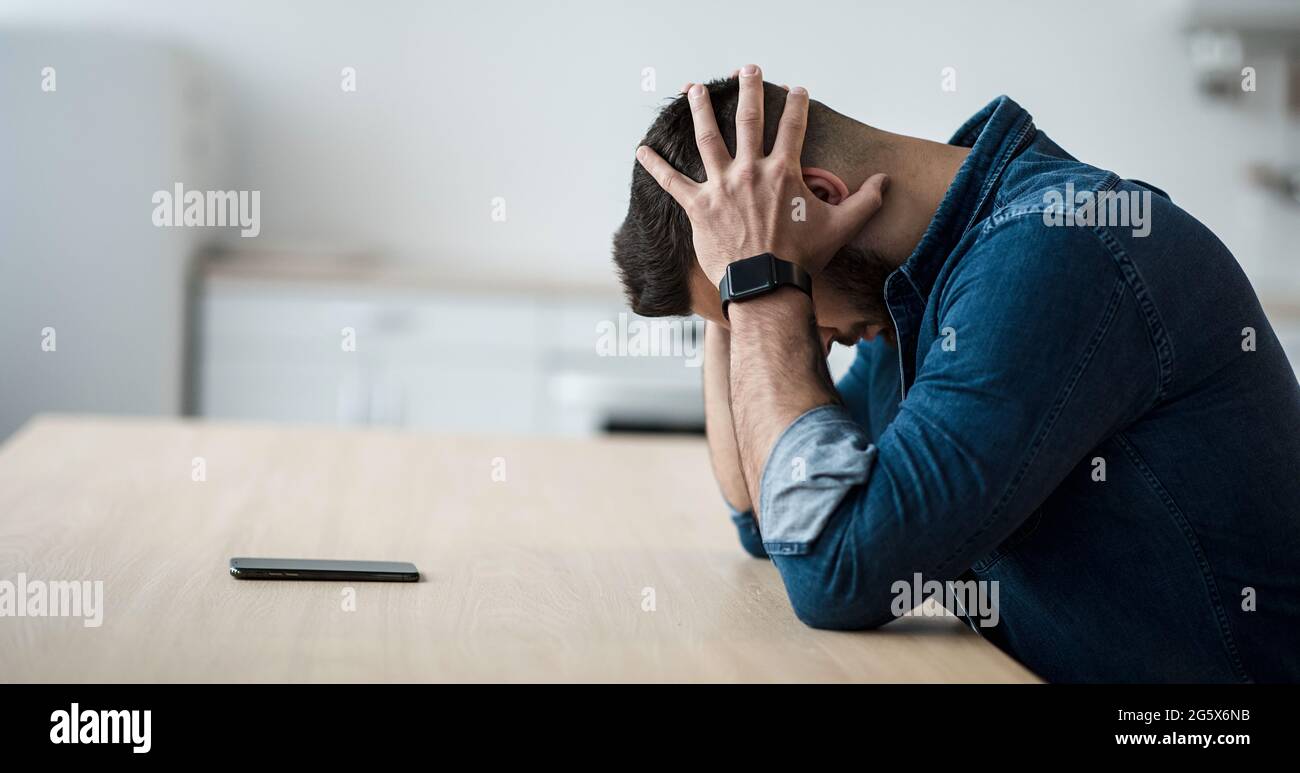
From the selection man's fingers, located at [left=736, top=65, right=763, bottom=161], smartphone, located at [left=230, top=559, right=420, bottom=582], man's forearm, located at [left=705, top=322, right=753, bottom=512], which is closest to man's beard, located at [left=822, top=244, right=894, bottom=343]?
man's fingers, located at [left=736, top=65, right=763, bottom=161]

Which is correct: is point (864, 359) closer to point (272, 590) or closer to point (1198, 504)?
point (1198, 504)

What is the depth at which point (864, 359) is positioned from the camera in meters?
1.36

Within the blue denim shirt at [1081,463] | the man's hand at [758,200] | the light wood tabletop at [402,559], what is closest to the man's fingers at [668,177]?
the man's hand at [758,200]

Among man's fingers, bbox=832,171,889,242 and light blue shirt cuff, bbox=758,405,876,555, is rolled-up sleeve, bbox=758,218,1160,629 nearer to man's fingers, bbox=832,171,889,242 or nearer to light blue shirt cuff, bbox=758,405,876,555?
light blue shirt cuff, bbox=758,405,876,555

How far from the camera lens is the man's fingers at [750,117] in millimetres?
1011

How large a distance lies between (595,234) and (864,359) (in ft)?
8.24

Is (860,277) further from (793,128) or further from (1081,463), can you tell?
(1081,463)

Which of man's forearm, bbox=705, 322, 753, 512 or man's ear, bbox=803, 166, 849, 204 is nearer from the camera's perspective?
man's ear, bbox=803, 166, 849, 204

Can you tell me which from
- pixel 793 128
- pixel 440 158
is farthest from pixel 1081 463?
pixel 440 158

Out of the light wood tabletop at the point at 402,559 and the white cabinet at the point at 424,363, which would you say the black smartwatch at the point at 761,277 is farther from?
the white cabinet at the point at 424,363

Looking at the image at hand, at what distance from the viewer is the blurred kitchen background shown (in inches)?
126

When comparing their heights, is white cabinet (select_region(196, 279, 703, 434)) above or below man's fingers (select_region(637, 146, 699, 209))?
below

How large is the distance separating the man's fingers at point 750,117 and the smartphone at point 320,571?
435 millimetres
